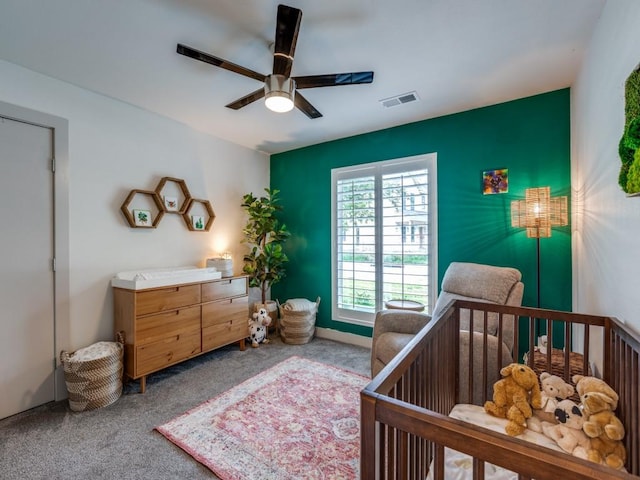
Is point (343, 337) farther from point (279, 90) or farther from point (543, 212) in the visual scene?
point (279, 90)

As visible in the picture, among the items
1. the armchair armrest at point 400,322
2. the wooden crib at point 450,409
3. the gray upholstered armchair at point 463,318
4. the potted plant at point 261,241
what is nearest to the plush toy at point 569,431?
the wooden crib at point 450,409

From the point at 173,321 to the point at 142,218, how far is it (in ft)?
3.44

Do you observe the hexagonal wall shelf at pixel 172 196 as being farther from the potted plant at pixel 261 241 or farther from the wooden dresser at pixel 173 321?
the wooden dresser at pixel 173 321

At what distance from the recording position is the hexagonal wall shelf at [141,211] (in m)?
2.64

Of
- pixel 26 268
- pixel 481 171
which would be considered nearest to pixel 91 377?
pixel 26 268

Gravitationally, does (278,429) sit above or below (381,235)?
below

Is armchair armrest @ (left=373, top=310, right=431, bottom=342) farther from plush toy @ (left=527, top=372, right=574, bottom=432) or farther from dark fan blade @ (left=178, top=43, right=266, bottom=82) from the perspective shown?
dark fan blade @ (left=178, top=43, right=266, bottom=82)

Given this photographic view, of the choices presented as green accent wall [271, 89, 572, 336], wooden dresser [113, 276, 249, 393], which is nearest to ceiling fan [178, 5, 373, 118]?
green accent wall [271, 89, 572, 336]

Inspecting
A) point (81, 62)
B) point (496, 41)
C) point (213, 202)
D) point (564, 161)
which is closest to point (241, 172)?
point (213, 202)

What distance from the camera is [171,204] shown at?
119 inches

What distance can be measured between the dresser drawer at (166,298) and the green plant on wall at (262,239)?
36.3 inches

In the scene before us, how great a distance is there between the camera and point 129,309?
2348 mm

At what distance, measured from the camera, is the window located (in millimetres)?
2996

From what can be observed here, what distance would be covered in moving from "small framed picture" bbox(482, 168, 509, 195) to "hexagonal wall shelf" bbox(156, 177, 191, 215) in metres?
3.02
